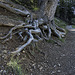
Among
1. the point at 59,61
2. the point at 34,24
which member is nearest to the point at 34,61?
the point at 59,61

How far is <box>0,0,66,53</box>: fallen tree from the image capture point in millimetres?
5072

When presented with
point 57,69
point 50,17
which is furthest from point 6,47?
point 50,17

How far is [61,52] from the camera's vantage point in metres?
5.48

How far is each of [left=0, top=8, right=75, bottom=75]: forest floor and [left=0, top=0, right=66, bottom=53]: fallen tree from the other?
0.89 ft

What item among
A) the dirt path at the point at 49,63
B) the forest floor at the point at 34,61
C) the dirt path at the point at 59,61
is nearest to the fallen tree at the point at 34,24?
the forest floor at the point at 34,61

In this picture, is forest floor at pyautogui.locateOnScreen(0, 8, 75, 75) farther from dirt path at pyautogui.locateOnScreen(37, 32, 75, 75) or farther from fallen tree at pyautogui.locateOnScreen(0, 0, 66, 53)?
fallen tree at pyautogui.locateOnScreen(0, 0, 66, 53)

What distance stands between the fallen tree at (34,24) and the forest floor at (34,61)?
0.89ft

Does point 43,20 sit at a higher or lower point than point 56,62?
higher

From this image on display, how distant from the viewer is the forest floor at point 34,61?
134 inches

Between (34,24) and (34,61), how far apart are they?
251 centimetres

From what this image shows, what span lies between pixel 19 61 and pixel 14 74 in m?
0.64

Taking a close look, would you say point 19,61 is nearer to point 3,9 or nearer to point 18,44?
point 18,44

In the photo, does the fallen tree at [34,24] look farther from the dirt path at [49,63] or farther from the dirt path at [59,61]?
the dirt path at [59,61]

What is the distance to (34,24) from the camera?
6.14 metres
